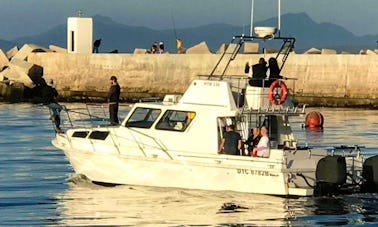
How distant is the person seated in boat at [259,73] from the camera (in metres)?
20.7

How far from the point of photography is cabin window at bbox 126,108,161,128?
2073 centimetres

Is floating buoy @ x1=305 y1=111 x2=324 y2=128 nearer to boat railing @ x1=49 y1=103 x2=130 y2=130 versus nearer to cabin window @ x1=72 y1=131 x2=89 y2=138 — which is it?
boat railing @ x1=49 y1=103 x2=130 y2=130

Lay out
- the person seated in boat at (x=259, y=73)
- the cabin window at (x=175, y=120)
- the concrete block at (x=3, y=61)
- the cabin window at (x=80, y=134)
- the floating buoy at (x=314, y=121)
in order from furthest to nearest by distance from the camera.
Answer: the concrete block at (x=3, y=61)
the floating buoy at (x=314, y=121)
the cabin window at (x=80, y=134)
the person seated in boat at (x=259, y=73)
the cabin window at (x=175, y=120)

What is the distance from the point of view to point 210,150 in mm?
19891

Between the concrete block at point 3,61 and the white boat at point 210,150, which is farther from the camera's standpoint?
the concrete block at point 3,61

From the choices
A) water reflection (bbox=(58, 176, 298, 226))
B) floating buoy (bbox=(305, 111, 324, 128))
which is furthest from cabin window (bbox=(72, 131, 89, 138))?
floating buoy (bbox=(305, 111, 324, 128))

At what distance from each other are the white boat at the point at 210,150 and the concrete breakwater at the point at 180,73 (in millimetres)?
27529

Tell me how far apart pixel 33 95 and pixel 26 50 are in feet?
18.2

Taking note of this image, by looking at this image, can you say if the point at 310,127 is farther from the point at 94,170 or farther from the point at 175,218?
the point at 175,218

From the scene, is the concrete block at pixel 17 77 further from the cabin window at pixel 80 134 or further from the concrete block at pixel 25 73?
the cabin window at pixel 80 134

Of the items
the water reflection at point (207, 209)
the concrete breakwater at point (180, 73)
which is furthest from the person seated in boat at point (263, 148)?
the concrete breakwater at point (180, 73)

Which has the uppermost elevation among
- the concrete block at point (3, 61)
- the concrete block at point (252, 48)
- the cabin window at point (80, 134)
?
the concrete block at point (252, 48)

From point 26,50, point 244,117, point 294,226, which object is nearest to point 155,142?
point 244,117

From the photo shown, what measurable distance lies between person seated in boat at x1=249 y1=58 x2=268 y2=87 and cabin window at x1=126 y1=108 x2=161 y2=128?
1871 mm
